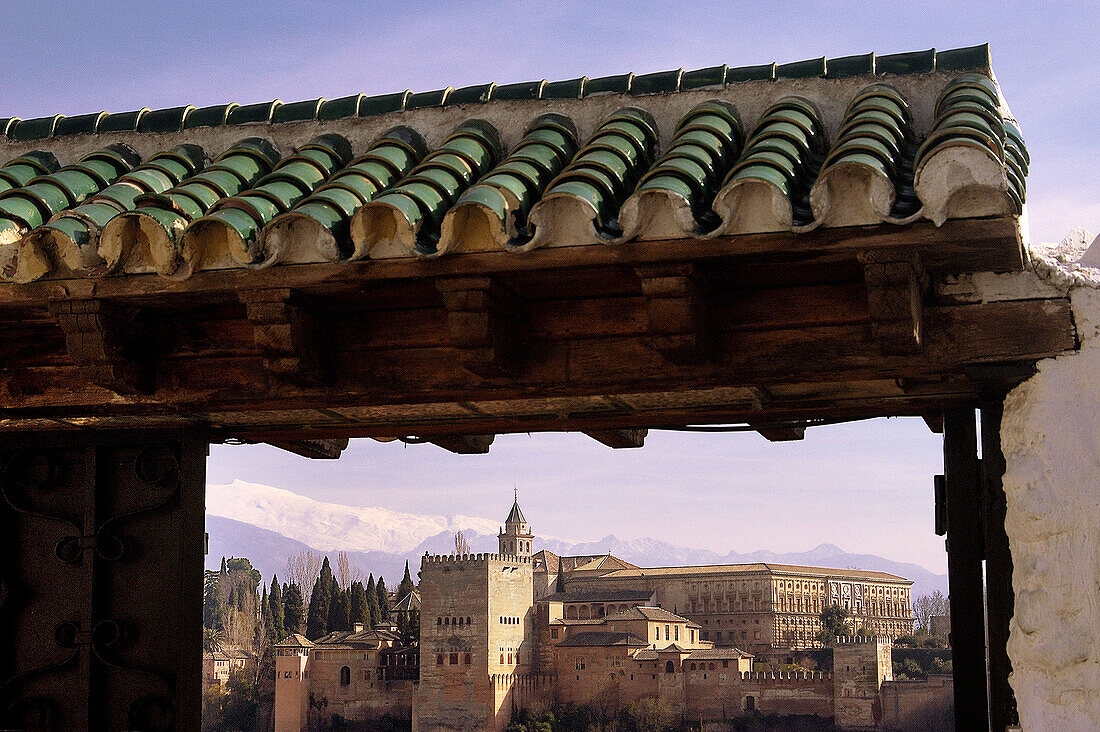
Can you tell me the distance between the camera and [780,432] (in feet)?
15.6

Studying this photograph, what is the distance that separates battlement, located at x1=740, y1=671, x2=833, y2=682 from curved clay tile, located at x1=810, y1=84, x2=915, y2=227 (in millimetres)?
54455

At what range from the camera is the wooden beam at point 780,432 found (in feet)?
15.2

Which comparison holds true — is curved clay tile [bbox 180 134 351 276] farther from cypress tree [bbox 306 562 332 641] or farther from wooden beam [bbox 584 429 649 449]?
cypress tree [bbox 306 562 332 641]

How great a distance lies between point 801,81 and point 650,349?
117 cm

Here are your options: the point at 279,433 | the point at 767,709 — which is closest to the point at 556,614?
the point at 767,709

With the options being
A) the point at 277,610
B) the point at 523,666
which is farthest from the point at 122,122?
the point at 277,610

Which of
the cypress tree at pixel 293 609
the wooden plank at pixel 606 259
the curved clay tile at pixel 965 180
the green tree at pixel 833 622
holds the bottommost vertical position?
the green tree at pixel 833 622

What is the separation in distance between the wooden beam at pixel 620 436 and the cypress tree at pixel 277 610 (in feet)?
201

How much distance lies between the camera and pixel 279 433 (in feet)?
15.8

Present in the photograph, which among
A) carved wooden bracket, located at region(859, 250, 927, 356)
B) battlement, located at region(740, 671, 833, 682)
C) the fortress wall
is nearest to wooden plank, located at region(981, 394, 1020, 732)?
the fortress wall

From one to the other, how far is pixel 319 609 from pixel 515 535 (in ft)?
57.1

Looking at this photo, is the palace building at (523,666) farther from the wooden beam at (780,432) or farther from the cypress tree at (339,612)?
the wooden beam at (780,432)

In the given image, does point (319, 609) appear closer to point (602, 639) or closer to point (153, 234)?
point (602, 639)

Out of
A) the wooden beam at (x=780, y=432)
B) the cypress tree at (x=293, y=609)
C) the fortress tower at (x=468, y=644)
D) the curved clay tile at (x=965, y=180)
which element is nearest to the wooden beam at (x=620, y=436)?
the wooden beam at (x=780, y=432)
